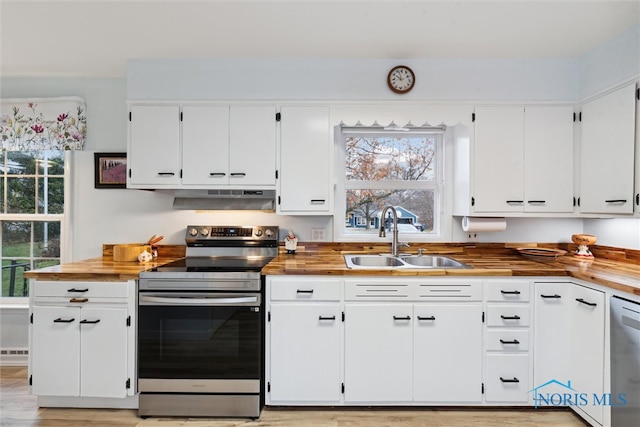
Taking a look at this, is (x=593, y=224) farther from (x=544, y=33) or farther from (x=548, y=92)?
(x=544, y=33)

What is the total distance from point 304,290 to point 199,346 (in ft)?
2.38

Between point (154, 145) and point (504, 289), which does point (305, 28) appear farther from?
point (504, 289)

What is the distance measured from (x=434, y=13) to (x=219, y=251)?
2.20 m

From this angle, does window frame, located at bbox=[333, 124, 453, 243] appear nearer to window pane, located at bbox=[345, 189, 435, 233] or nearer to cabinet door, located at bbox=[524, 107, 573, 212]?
window pane, located at bbox=[345, 189, 435, 233]

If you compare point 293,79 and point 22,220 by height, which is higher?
point 293,79

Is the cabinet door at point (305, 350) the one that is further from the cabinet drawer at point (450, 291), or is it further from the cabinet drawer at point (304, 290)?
the cabinet drawer at point (450, 291)

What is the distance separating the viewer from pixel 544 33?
2191mm

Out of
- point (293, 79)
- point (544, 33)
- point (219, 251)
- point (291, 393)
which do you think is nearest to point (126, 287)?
point (219, 251)

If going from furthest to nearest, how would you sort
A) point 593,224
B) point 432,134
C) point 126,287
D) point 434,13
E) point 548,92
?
point 432,134
point 593,224
point 548,92
point 126,287
point 434,13

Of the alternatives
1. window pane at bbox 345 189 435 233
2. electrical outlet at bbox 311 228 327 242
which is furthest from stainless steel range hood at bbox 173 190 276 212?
window pane at bbox 345 189 435 233

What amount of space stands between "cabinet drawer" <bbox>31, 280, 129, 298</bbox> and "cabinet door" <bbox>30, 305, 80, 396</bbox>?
0.12 m

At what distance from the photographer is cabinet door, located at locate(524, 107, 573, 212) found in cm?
253

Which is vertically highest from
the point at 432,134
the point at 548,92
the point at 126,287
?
the point at 548,92

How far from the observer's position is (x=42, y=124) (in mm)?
2906
